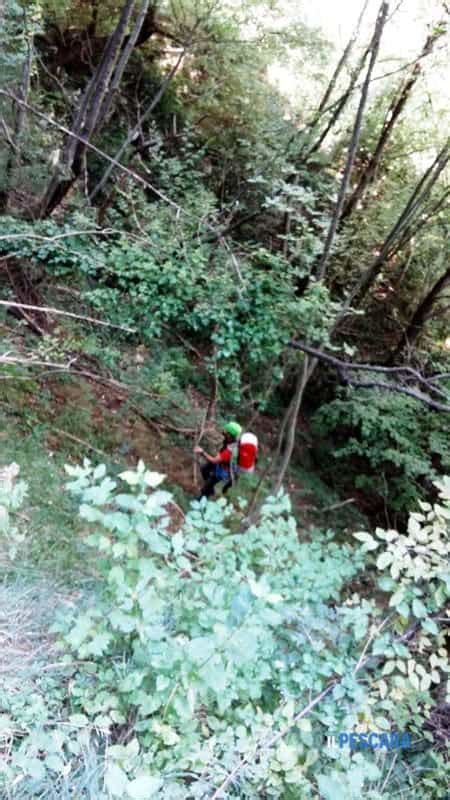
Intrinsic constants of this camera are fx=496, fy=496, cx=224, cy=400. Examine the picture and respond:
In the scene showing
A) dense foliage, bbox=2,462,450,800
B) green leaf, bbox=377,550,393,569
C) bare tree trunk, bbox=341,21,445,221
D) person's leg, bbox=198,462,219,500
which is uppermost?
bare tree trunk, bbox=341,21,445,221

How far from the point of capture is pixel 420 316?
808 cm

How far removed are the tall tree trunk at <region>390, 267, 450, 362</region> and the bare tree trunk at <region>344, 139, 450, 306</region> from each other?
39.5 inches

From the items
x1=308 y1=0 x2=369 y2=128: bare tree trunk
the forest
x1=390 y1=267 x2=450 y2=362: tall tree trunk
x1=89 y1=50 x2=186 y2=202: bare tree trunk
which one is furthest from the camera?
x1=390 y1=267 x2=450 y2=362: tall tree trunk

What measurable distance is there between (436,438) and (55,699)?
612 cm

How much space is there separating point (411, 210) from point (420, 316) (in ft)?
6.08

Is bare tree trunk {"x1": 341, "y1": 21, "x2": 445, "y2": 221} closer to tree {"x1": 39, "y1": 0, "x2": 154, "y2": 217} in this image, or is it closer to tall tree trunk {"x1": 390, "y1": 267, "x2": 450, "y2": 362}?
tall tree trunk {"x1": 390, "y1": 267, "x2": 450, "y2": 362}

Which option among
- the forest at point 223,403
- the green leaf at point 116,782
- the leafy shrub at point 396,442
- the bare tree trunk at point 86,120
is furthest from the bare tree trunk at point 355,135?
the green leaf at point 116,782

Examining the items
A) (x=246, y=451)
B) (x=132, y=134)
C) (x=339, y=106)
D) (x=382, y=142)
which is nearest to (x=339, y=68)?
(x=339, y=106)

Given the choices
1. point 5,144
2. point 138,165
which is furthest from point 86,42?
point 5,144

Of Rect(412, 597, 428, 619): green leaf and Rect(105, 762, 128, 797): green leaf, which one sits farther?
Rect(412, 597, 428, 619): green leaf

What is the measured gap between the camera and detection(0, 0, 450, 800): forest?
66.2 inches

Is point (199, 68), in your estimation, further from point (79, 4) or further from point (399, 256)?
point (399, 256)

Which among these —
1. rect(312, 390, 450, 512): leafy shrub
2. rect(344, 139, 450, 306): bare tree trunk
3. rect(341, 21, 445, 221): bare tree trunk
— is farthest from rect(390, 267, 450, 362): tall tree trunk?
rect(341, 21, 445, 221): bare tree trunk

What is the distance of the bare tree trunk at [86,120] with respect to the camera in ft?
18.8
